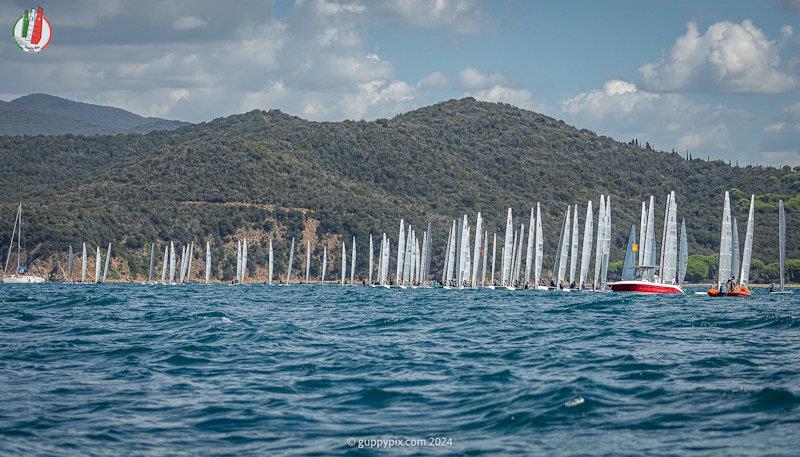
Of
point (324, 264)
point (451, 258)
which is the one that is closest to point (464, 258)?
point (451, 258)

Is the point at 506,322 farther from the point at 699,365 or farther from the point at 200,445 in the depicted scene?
the point at 200,445

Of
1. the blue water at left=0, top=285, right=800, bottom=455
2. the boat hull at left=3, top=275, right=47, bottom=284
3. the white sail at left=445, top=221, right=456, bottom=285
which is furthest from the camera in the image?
the boat hull at left=3, top=275, right=47, bottom=284

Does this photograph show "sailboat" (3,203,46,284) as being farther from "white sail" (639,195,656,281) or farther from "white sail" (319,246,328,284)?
"white sail" (639,195,656,281)

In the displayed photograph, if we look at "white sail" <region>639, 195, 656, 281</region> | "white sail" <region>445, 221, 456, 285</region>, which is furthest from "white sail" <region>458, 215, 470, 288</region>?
"white sail" <region>639, 195, 656, 281</region>

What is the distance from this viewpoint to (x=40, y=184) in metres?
197

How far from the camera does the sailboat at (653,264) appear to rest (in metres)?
79.8

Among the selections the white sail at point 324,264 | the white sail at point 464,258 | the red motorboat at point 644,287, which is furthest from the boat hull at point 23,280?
the red motorboat at point 644,287

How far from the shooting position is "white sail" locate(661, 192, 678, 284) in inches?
3255

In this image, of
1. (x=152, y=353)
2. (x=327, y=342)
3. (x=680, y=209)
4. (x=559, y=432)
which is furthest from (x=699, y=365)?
(x=680, y=209)

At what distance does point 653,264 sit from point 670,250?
402cm

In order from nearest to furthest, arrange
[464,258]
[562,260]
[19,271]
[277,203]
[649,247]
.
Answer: [649,247] < [562,260] < [464,258] < [19,271] < [277,203]

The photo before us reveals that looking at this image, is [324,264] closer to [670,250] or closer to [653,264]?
[653,264]

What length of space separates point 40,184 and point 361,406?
187 meters

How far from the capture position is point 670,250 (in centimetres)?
8444
